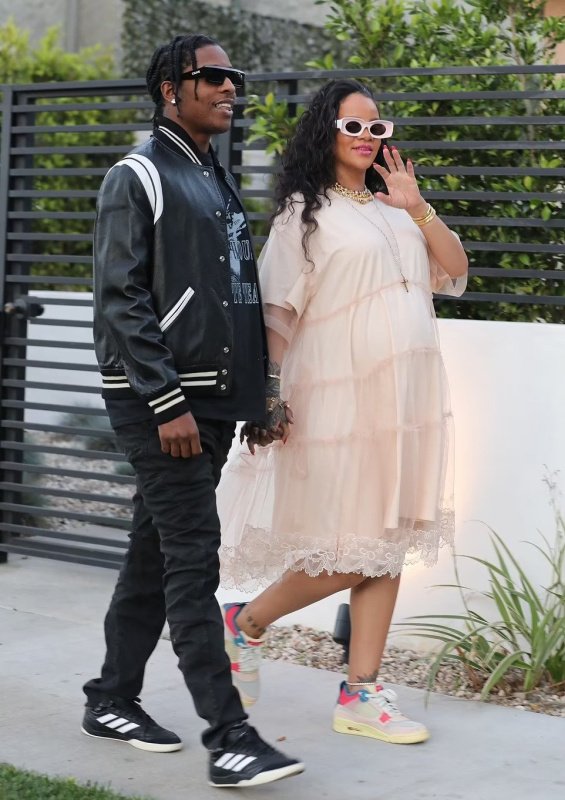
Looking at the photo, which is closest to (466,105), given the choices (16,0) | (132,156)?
(132,156)

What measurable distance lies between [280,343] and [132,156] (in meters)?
0.82

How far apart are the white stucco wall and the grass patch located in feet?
6.38

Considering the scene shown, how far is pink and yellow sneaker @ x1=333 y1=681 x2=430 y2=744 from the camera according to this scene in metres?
4.11

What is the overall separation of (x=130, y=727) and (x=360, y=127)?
200 cm

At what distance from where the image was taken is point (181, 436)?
3539 mm

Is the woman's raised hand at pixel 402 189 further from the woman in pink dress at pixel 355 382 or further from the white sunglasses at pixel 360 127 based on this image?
the white sunglasses at pixel 360 127

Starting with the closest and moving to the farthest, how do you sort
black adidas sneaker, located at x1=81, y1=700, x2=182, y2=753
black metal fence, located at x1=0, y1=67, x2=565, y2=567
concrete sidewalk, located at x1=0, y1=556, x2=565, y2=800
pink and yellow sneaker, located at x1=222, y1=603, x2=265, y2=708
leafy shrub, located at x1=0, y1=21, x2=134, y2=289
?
concrete sidewalk, located at x1=0, y1=556, x2=565, y2=800
black adidas sneaker, located at x1=81, y1=700, x2=182, y2=753
pink and yellow sneaker, located at x1=222, y1=603, x2=265, y2=708
black metal fence, located at x1=0, y1=67, x2=565, y2=567
leafy shrub, located at x1=0, y1=21, x2=134, y2=289

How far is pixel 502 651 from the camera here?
4.79 meters

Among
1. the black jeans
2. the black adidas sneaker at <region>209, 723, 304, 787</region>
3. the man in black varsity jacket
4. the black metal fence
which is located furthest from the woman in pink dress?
the black metal fence

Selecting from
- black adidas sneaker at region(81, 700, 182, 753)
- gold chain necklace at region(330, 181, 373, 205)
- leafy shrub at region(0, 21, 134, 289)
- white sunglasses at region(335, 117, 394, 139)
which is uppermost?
leafy shrub at region(0, 21, 134, 289)

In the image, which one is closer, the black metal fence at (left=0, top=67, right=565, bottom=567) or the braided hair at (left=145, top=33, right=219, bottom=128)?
the braided hair at (left=145, top=33, right=219, bottom=128)

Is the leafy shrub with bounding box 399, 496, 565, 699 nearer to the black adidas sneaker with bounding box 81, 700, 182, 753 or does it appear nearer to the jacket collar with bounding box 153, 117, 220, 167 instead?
the black adidas sneaker with bounding box 81, 700, 182, 753

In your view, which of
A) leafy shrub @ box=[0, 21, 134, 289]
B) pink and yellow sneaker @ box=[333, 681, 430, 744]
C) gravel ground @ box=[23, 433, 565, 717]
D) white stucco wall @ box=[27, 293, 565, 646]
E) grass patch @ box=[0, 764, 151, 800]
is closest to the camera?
grass patch @ box=[0, 764, 151, 800]

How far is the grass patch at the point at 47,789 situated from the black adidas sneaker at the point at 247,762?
0.22 metres
